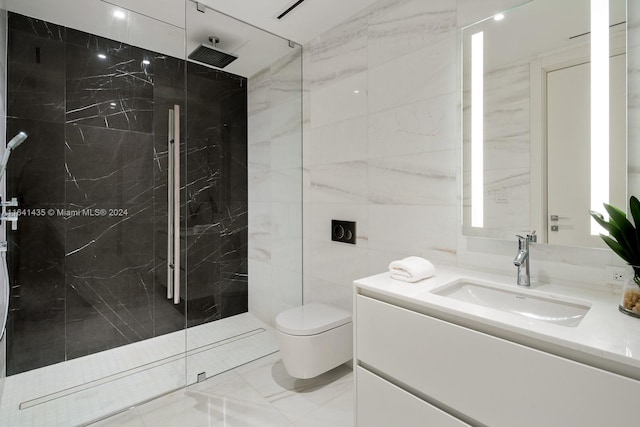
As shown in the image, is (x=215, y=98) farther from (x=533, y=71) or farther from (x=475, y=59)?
(x=533, y=71)

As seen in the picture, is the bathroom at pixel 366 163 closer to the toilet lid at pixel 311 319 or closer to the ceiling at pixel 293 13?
the ceiling at pixel 293 13

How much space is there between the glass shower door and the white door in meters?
2.21


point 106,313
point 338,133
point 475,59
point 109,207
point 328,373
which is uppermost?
point 475,59

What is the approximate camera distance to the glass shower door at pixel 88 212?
1.93 metres

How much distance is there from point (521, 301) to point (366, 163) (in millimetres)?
1167

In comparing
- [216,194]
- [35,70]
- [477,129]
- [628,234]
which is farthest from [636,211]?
[35,70]

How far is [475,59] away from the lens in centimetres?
149

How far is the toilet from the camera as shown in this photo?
1.81 metres

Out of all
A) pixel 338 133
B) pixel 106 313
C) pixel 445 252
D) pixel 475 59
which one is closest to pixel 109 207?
pixel 106 313

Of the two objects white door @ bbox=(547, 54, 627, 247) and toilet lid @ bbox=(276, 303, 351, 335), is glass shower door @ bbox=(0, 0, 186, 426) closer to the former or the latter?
toilet lid @ bbox=(276, 303, 351, 335)

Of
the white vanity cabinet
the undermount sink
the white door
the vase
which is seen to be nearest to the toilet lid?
the white vanity cabinet

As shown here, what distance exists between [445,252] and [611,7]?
3.82 feet

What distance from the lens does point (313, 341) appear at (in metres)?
1.82

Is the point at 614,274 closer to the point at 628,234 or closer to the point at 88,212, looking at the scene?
the point at 628,234
